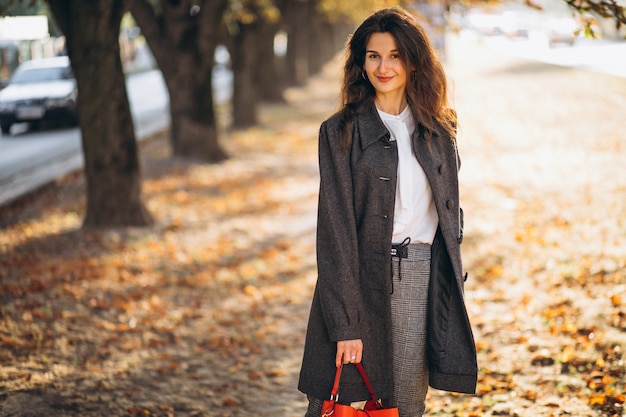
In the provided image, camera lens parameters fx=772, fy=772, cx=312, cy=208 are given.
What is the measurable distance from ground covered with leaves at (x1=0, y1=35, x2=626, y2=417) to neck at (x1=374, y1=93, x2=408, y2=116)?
16.3 inches

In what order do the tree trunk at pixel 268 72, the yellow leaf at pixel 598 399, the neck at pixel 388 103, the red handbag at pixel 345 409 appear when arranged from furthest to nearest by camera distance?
the tree trunk at pixel 268 72 < the yellow leaf at pixel 598 399 < the neck at pixel 388 103 < the red handbag at pixel 345 409

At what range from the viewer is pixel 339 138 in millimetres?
2977

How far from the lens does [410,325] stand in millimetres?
3039

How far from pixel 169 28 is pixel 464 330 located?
35.4 ft

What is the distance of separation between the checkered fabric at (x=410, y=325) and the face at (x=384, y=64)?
65 centimetres

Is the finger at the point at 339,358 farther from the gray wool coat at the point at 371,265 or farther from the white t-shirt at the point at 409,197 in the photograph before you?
the white t-shirt at the point at 409,197

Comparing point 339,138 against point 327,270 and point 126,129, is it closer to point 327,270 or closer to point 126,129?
point 327,270

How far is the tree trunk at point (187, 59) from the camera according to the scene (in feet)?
41.3

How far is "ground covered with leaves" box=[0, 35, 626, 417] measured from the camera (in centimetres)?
482

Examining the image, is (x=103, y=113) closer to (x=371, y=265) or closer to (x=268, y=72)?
(x=371, y=265)

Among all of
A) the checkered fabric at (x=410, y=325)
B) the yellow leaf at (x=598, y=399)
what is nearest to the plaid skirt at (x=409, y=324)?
the checkered fabric at (x=410, y=325)

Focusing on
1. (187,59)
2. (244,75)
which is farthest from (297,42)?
(187,59)

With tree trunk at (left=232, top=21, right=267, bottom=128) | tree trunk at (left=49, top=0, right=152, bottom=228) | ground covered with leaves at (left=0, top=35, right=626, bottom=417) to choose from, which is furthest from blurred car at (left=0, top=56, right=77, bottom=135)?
tree trunk at (left=49, top=0, right=152, bottom=228)

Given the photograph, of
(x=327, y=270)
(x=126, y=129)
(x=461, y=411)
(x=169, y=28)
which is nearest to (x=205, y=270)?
(x=126, y=129)
